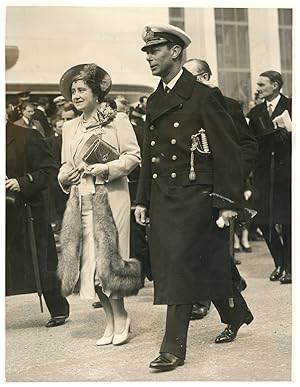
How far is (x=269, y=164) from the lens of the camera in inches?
142

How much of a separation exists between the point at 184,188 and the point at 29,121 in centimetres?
86

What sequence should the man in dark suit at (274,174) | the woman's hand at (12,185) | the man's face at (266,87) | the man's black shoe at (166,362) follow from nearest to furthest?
the man's black shoe at (166,362) < the woman's hand at (12,185) < the man's face at (266,87) < the man in dark suit at (274,174)

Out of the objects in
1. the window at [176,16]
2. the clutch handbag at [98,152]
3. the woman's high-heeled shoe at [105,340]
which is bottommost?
the woman's high-heeled shoe at [105,340]

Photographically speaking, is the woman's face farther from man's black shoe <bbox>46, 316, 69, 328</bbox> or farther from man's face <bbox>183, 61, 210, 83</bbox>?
man's black shoe <bbox>46, 316, 69, 328</bbox>

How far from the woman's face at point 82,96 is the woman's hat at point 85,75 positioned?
26mm

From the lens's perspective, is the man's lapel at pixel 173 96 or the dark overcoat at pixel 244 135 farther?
the dark overcoat at pixel 244 135

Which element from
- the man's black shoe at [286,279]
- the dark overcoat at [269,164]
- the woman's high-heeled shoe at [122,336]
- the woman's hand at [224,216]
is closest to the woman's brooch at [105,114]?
the woman's hand at [224,216]

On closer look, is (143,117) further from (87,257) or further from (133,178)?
(87,257)

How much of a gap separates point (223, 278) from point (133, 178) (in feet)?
1.94

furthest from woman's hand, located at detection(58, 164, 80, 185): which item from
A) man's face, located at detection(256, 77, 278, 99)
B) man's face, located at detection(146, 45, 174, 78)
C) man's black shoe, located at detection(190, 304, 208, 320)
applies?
man's face, located at detection(256, 77, 278, 99)

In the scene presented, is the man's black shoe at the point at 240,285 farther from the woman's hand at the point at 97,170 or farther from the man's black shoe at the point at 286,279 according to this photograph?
the woman's hand at the point at 97,170

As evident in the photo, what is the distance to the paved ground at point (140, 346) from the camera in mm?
2852

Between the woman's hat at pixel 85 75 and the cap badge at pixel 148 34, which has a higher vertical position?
the cap badge at pixel 148 34

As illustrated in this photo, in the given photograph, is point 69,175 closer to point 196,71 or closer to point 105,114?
point 105,114
